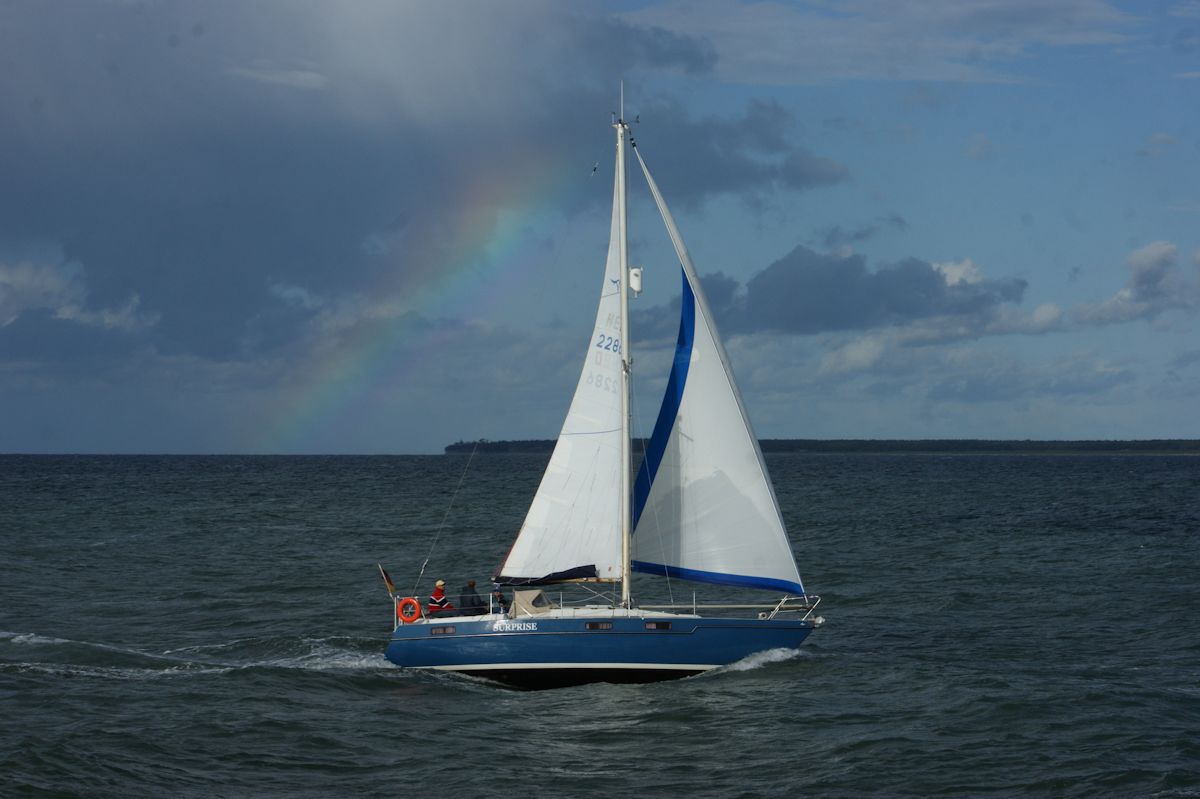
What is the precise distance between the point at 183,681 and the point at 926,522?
53.7 m

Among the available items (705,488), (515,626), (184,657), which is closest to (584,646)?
(515,626)

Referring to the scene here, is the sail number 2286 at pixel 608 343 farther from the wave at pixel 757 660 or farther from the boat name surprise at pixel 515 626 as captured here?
the wave at pixel 757 660

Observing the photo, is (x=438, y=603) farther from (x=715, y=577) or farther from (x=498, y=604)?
(x=715, y=577)

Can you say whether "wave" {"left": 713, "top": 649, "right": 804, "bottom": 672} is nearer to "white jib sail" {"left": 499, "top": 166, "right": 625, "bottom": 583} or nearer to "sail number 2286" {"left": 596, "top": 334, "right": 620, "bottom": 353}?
"white jib sail" {"left": 499, "top": 166, "right": 625, "bottom": 583}

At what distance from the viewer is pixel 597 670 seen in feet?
83.8

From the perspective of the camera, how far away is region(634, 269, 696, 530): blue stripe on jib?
1060 inches

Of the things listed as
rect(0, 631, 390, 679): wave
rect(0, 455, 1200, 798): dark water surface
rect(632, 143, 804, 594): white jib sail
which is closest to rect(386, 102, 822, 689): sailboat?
rect(632, 143, 804, 594): white jib sail

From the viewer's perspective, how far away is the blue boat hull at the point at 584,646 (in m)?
25.4

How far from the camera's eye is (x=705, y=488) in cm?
2694

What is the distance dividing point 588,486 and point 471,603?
3.57 m

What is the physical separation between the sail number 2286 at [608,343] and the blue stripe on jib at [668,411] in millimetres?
1502

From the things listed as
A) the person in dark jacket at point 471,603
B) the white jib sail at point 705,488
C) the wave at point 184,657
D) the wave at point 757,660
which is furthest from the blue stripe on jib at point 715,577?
the wave at point 184,657

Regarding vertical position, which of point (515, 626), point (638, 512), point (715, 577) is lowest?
point (515, 626)

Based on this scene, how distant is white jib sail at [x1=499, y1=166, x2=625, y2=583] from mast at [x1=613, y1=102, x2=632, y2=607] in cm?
15
